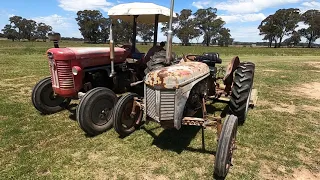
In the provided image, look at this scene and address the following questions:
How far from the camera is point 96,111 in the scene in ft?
15.0

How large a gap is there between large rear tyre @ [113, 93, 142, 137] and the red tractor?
1.39ft

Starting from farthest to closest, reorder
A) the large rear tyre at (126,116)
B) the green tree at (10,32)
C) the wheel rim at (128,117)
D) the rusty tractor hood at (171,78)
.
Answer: the green tree at (10,32) < the wheel rim at (128,117) < the large rear tyre at (126,116) < the rusty tractor hood at (171,78)

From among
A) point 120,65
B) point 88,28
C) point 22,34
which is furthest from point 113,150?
point 22,34

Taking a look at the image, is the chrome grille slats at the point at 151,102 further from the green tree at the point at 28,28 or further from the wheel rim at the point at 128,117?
the green tree at the point at 28,28

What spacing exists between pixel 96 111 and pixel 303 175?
11.1 ft

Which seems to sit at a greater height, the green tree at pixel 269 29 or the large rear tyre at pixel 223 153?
the green tree at pixel 269 29

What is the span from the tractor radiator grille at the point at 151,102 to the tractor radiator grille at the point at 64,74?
181 cm

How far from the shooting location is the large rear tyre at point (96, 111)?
4332 millimetres

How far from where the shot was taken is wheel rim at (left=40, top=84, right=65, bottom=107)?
18.6 ft

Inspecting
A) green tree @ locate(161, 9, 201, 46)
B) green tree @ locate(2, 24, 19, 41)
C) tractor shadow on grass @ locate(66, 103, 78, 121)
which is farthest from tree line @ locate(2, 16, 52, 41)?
tractor shadow on grass @ locate(66, 103, 78, 121)

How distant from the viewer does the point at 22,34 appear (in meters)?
103

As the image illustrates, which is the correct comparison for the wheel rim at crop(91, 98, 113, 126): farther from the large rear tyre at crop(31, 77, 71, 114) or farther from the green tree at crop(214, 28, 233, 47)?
the green tree at crop(214, 28, 233, 47)

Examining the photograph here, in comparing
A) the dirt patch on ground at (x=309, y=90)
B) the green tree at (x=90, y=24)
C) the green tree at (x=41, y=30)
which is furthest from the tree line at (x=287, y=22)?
the green tree at (x=41, y=30)

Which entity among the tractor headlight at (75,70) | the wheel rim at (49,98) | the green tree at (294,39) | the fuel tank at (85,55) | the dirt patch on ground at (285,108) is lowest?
the dirt patch on ground at (285,108)
